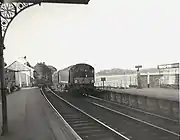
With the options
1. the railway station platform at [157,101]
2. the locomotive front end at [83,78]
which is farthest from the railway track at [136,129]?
the locomotive front end at [83,78]

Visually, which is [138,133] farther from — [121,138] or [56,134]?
[56,134]

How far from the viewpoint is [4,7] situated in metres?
7.92

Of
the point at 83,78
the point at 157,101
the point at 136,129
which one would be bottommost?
the point at 136,129

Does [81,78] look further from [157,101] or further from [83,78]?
[157,101]

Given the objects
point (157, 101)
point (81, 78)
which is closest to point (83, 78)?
point (81, 78)

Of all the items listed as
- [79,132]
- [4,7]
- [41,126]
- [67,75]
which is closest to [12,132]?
[41,126]

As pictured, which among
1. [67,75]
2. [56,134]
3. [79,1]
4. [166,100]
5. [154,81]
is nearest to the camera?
[79,1]

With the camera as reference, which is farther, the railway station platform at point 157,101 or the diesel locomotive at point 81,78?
the diesel locomotive at point 81,78

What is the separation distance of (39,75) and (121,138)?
1521 inches

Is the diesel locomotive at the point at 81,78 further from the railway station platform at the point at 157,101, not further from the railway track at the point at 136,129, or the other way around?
the railway track at the point at 136,129

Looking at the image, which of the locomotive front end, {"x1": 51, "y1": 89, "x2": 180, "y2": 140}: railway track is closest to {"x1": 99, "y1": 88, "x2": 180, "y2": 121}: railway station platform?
{"x1": 51, "y1": 89, "x2": 180, "y2": 140}: railway track

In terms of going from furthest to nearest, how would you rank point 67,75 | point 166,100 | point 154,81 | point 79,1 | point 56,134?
point 67,75 → point 154,81 → point 166,100 → point 56,134 → point 79,1

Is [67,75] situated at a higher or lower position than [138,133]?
higher

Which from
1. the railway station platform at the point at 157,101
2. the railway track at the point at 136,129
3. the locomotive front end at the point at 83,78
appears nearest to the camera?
A: the railway track at the point at 136,129
